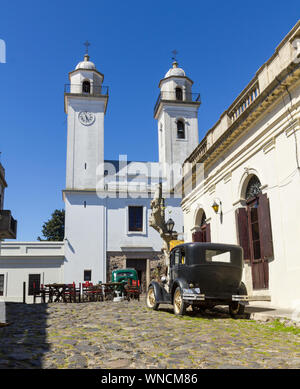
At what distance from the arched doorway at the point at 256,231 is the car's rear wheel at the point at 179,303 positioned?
274 cm

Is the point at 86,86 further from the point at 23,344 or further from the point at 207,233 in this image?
the point at 23,344

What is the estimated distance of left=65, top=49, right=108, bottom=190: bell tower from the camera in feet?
98.4

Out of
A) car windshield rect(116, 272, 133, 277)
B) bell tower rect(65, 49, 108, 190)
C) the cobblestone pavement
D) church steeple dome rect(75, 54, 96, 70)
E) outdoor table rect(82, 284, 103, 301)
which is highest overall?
church steeple dome rect(75, 54, 96, 70)

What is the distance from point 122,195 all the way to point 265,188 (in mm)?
19763

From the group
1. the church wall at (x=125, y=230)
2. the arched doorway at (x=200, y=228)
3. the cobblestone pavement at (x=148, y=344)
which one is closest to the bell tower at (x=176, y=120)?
the church wall at (x=125, y=230)

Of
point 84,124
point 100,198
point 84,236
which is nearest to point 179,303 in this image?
point 84,236

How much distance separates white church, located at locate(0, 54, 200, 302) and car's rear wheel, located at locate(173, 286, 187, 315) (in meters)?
18.7

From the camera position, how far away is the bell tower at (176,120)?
32.6 meters

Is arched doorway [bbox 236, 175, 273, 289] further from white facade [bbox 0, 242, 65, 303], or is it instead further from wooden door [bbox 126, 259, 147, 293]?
white facade [bbox 0, 242, 65, 303]

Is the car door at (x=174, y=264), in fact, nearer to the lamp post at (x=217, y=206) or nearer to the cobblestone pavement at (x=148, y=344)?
the cobblestone pavement at (x=148, y=344)

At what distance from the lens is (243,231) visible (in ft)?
39.4

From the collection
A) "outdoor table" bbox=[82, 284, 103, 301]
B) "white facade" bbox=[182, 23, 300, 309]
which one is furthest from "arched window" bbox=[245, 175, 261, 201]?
"outdoor table" bbox=[82, 284, 103, 301]
